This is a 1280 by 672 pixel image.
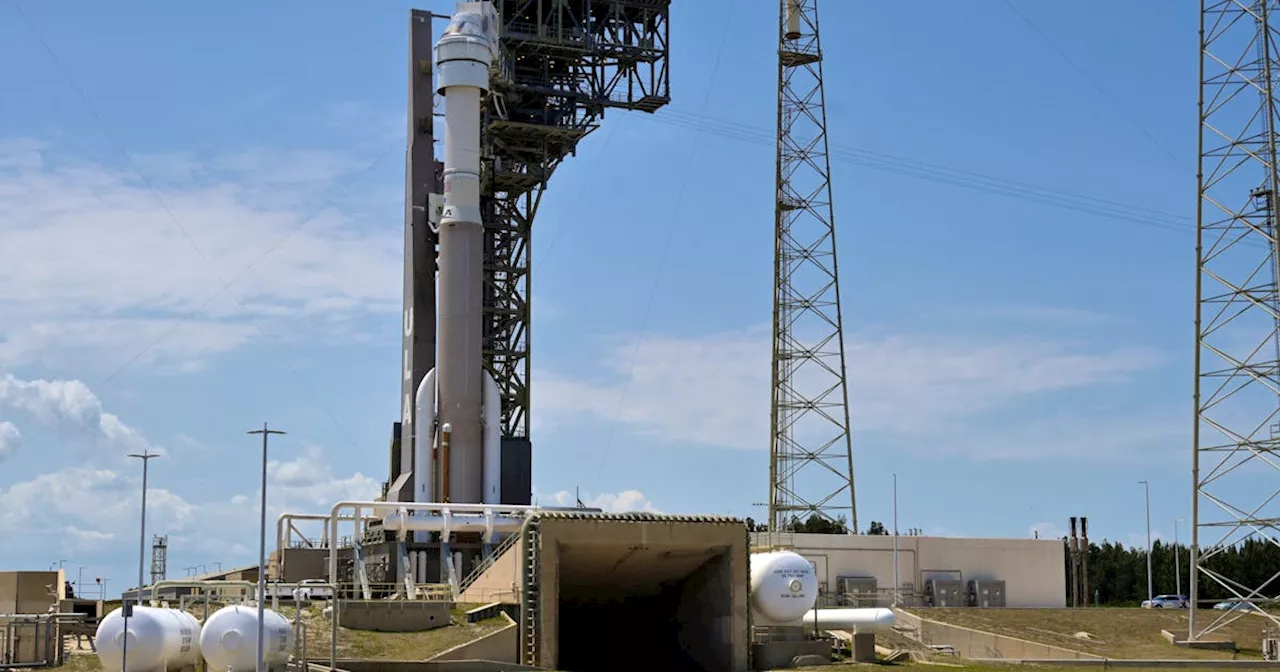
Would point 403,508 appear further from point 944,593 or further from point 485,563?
point 944,593

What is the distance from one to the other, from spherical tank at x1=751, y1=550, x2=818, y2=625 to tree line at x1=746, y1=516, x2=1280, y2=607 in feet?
149

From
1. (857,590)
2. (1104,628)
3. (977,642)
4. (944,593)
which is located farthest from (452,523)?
(1104,628)

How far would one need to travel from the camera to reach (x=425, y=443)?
75.2m

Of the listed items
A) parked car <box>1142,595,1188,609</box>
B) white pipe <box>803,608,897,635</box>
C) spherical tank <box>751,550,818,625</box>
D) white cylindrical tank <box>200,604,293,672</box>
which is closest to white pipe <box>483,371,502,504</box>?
white pipe <box>803,608,897,635</box>

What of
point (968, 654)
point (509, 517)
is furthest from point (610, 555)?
point (968, 654)

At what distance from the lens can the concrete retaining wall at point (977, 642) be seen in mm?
62219

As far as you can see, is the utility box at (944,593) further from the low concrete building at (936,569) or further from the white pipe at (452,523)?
the white pipe at (452,523)

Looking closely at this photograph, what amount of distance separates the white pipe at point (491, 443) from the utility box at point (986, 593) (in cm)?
2407

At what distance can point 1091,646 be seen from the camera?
6406cm

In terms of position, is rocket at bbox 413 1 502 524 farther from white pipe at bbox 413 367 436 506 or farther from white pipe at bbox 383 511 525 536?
white pipe at bbox 383 511 525 536

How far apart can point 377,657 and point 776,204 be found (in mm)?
35688

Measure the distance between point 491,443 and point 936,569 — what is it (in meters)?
23.0

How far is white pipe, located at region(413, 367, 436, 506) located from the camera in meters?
74.8

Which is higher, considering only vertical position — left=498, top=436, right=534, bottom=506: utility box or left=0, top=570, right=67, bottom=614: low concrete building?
left=498, top=436, right=534, bottom=506: utility box
